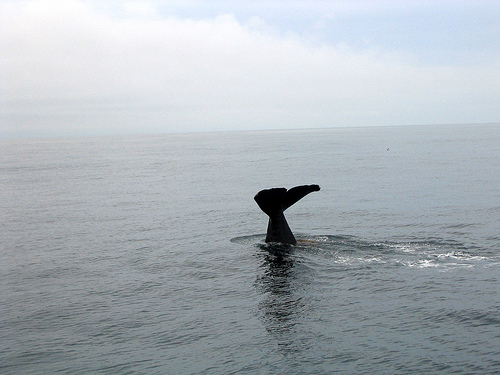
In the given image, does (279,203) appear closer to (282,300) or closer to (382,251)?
(382,251)

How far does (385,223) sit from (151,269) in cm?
1414

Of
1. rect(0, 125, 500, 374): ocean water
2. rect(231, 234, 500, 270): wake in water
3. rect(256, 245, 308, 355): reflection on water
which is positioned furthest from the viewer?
rect(231, 234, 500, 270): wake in water

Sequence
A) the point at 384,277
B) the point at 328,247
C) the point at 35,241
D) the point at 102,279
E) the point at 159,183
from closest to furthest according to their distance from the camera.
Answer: the point at 384,277 → the point at 102,279 → the point at 328,247 → the point at 35,241 → the point at 159,183

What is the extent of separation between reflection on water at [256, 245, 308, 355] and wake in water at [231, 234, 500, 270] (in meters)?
1.11

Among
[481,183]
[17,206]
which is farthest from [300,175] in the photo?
[17,206]

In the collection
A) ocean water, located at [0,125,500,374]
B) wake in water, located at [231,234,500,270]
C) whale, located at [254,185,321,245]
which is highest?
whale, located at [254,185,321,245]

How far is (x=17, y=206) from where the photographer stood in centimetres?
4550

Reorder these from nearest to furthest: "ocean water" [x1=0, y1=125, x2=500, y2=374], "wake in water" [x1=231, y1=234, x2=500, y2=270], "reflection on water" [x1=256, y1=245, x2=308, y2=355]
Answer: "ocean water" [x1=0, y1=125, x2=500, y2=374] < "reflection on water" [x1=256, y1=245, x2=308, y2=355] < "wake in water" [x1=231, y1=234, x2=500, y2=270]

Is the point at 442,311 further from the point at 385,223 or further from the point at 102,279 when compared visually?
the point at 385,223

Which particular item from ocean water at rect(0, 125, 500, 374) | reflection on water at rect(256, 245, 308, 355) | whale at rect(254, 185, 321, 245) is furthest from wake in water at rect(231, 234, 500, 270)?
reflection on water at rect(256, 245, 308, 355)

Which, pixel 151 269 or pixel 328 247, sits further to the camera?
pixel 328 247

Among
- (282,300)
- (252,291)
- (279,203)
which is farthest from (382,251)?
(282,300)

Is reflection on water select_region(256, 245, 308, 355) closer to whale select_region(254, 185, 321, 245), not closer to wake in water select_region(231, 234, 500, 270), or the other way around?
wake in water select_region(231, 234, 500, 270)

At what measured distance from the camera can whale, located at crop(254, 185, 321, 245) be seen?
81.3ft
